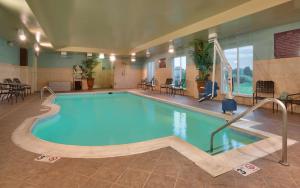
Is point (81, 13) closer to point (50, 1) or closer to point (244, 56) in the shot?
point (50, 1)

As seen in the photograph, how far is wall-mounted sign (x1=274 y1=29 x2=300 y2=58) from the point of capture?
538 cm

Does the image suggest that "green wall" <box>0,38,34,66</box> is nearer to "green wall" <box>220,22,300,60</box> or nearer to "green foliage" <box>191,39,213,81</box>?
"green foliage" <box>191,39,213,81</box>

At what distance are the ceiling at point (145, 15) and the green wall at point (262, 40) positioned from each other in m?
0.32

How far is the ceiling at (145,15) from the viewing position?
448cm

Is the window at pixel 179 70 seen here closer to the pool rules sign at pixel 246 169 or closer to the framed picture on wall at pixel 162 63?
the framed picture on wall at pixel 162 63

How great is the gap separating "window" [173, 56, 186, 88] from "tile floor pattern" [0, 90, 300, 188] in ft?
26.3

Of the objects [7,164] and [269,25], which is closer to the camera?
[7,164]

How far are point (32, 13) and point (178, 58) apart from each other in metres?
7.87

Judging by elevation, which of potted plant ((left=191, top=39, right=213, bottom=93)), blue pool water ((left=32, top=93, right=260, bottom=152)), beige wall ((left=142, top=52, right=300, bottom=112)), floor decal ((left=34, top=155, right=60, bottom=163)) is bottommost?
blue pool water ((left=32, top=93, right=260, bottom=152))

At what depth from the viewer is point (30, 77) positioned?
11.0m

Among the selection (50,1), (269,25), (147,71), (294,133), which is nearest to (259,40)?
(269,25)

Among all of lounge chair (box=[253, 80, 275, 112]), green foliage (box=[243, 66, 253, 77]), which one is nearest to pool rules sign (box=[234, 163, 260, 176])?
lounge chair (box=[253, 80, 275, 112])

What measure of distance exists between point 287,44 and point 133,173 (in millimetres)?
6108

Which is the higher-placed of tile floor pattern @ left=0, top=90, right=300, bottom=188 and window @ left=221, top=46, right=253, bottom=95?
window @ left=221, top=46, right=253, bottom=95
